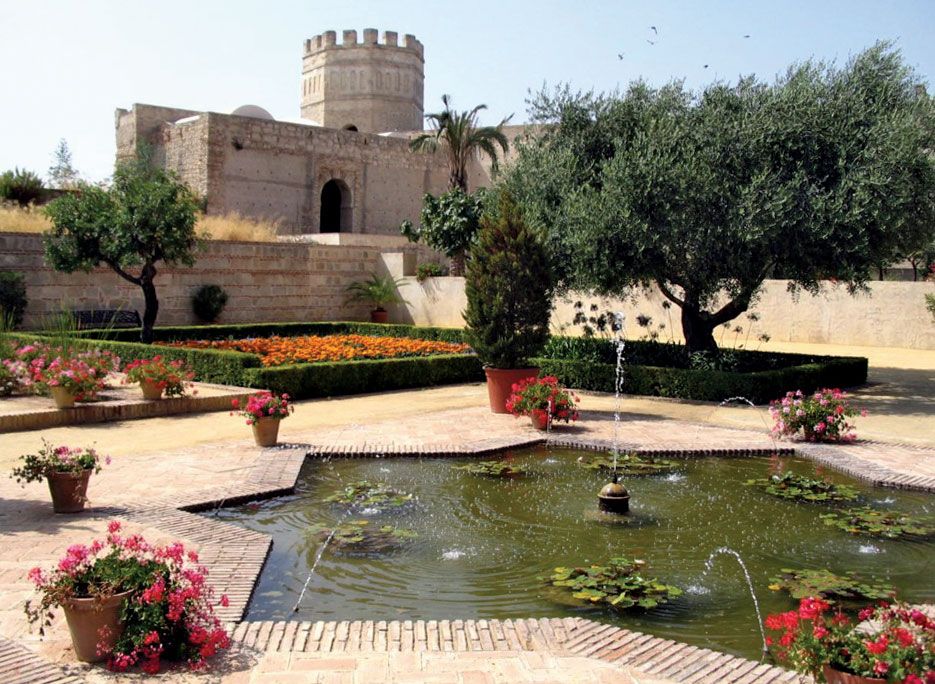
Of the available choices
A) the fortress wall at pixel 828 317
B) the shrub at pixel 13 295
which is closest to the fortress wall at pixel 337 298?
the fortress wall at pixel 828 317

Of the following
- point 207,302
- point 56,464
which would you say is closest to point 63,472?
point 56,464

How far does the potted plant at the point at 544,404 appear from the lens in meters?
10.2

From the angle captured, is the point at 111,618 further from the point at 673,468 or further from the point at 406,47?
the point at 406,47

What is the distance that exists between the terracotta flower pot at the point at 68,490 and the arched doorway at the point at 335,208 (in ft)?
90.7

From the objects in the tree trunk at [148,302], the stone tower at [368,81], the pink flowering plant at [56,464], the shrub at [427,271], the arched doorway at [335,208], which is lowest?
the pink flowering plant at [56,464]

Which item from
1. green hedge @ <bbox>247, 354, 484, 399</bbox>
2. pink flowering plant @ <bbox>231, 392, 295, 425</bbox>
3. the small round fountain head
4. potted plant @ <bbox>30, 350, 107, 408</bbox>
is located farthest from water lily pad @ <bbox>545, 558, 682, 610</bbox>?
green hedge @ <bbox>247, 354, 484, 399</bbox>

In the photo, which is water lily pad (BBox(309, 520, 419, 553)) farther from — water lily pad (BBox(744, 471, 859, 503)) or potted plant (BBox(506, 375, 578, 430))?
potted plant (BBox(506, 375, 578, 430))

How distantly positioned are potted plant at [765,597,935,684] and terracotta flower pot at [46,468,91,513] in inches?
188

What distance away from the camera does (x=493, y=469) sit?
8297 mm

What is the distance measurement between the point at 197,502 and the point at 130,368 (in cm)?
509

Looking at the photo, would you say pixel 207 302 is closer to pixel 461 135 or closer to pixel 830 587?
pixel 461 135

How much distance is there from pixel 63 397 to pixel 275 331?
939 centimetres

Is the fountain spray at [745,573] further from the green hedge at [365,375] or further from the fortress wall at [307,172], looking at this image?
the fortress wall at [307,172]

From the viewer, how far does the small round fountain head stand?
22.7 ft
